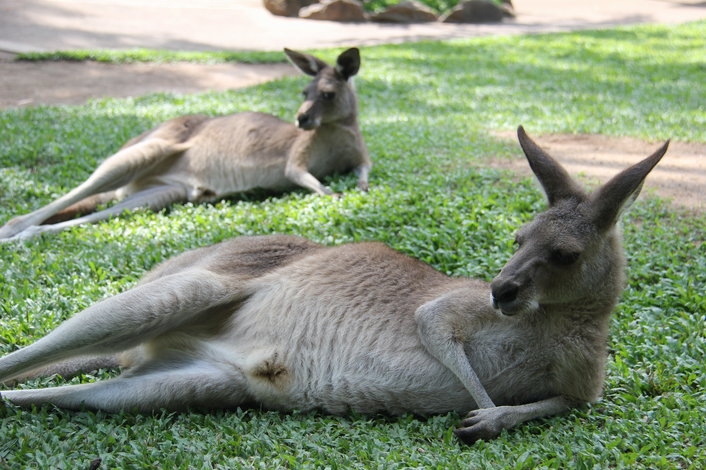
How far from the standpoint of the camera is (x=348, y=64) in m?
7.34

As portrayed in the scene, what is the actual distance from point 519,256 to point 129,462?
1792 mm

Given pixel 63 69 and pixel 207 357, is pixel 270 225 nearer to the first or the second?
pixel 207 357

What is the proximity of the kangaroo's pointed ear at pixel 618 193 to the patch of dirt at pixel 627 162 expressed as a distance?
2907 millimetres

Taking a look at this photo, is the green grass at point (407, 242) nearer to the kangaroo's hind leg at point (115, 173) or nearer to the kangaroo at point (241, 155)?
the kangaroo at point (241, 155)

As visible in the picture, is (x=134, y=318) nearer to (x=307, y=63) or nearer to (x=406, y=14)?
(x=307, y=63)

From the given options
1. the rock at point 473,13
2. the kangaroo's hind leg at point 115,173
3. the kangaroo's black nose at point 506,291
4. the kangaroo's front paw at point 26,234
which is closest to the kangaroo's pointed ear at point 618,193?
the kangaroo's black nose at point 506,291

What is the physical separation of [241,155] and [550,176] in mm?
4186

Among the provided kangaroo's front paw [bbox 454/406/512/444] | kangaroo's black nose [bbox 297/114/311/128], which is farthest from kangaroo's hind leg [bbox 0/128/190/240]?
kangaroo's front paw [bbox 454/406/512/444]

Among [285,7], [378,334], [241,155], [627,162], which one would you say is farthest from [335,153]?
[285,7]

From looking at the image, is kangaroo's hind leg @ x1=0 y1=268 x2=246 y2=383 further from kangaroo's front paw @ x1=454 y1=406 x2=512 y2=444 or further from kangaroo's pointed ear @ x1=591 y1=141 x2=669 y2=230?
kangaroo's pointed ear @ x1=591 y1=141 x2=669 y2=230

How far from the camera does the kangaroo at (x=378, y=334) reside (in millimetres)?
3189

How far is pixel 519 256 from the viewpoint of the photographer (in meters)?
3.17

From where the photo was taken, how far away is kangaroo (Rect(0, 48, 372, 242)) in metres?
6.68

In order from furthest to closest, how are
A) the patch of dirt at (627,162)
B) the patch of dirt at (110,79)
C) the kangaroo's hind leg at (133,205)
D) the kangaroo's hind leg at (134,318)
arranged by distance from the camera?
the patch of dirt at (110,79)
the patch of dirt at (627,162)
the kangaroo's hind leg at (133,205)
the kangaroo's hind leg at (134,318)
